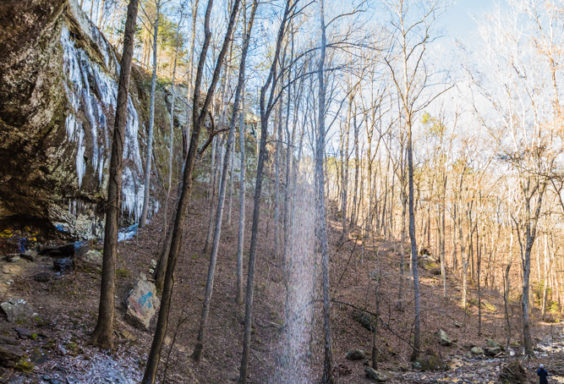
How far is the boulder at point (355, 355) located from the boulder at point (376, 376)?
43.6 inches

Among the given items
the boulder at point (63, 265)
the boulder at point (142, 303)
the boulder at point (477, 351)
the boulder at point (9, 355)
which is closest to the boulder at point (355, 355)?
the boulder at point (477, 351)

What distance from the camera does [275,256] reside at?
14797mm

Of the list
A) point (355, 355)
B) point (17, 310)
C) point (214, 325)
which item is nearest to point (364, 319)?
point (355, 355)

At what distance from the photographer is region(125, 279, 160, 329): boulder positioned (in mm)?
7152

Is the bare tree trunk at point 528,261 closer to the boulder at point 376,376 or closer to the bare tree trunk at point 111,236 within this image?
the boulder at point 376,376

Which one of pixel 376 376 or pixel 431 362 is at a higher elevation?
pixel 376 376

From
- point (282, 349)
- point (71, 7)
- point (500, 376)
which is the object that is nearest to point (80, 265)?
point (282, 349)

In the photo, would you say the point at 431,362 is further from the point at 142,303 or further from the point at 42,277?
the point at 42,277

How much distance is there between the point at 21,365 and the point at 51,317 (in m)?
1.50

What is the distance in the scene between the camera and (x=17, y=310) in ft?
16.9

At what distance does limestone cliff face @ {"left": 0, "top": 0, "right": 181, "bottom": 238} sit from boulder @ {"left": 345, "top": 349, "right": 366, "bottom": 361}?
28.4 ft

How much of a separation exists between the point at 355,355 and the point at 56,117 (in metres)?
10.9

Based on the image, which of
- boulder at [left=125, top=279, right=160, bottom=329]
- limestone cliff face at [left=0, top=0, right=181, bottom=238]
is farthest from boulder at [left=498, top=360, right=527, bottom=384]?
limestone cliff face at [left=0, top=0, right=181, bottom=238]

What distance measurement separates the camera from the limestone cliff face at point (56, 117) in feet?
20.1
